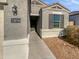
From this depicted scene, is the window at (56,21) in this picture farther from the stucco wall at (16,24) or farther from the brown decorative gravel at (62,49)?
the stucco wall at (16,24)

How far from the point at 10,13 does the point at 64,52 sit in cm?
825

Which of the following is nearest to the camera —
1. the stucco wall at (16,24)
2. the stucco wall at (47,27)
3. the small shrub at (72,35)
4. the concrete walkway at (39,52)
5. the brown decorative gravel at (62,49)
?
the stucco wall at (16,24)

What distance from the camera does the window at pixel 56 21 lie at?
20656mm

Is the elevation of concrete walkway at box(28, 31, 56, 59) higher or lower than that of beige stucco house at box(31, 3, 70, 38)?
lower

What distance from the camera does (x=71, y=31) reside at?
61.6 feet

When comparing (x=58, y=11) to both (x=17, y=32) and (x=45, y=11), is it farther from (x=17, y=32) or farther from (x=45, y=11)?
(x=17, y=32)

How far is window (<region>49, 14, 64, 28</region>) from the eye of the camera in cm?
2066

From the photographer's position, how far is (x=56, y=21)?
68.9ft

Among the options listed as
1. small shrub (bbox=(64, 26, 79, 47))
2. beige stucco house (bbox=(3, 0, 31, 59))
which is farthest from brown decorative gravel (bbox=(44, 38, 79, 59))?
beige stucco house (bbox=(3, 0, 31, 59))

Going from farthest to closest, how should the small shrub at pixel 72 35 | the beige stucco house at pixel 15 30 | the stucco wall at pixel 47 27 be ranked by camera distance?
1. the stucco wall at pixel 47 27
2. the small shrub at pixel 72 35
3. the beige stucco house at pixel 15 30

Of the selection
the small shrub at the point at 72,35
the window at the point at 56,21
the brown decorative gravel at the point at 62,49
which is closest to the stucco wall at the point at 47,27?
the window at the point at 56,21

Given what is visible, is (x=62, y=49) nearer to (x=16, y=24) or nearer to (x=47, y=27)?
(x=47, y=27)

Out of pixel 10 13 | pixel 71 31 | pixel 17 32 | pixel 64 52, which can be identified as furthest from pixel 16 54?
pixel 71 31

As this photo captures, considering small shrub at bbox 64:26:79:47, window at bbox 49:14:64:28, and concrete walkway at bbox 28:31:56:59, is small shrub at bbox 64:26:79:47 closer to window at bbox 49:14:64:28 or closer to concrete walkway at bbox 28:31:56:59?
window at bbox 49:14:64:28
